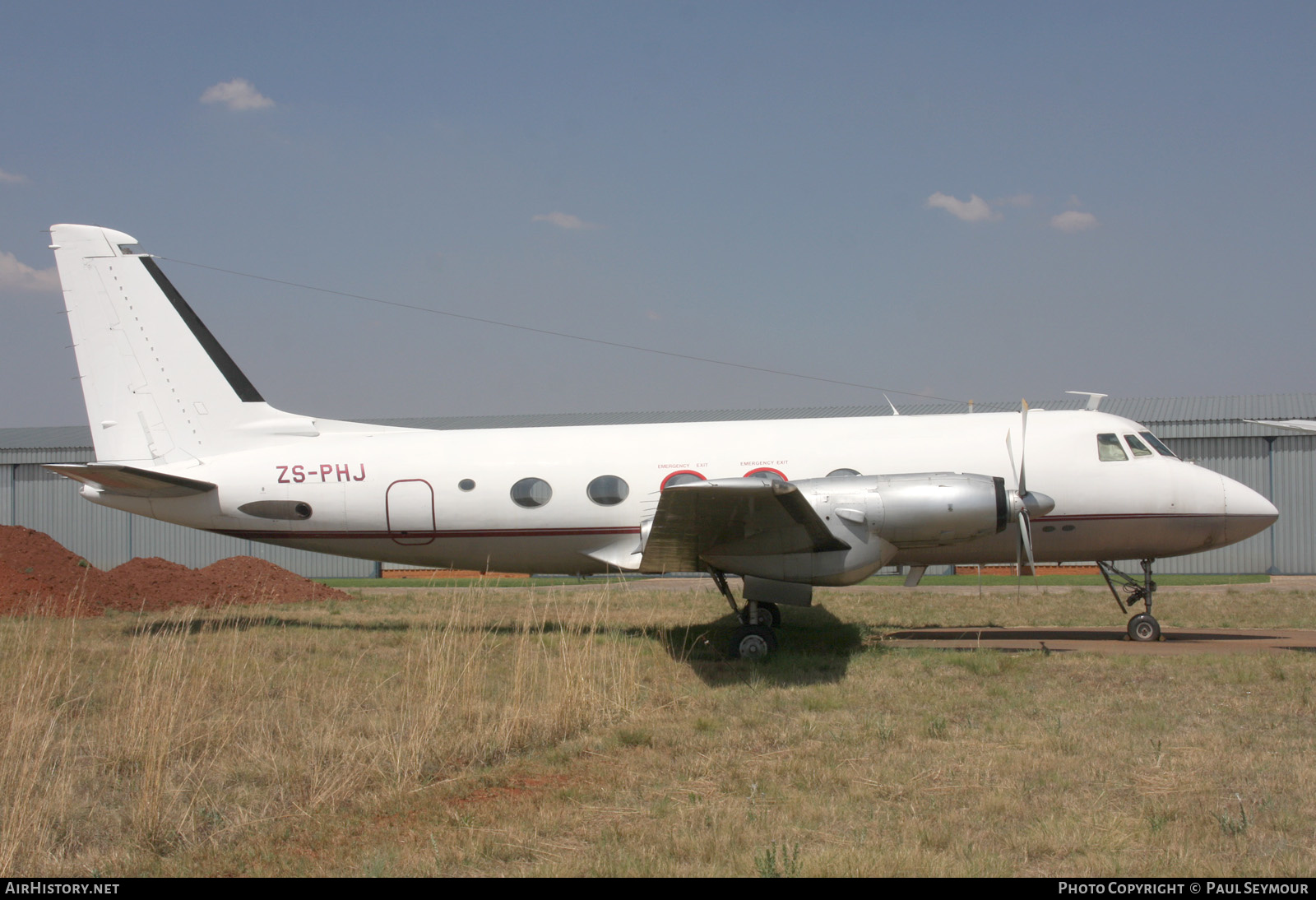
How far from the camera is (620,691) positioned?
28.1ft

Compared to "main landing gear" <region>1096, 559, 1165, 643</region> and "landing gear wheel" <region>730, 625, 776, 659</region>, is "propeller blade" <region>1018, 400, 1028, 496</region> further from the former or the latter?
"landing gear wheel" <region>730, 625, 776, 659</region>

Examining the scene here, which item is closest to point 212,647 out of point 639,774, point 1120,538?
point 639,774

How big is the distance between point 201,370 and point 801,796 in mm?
11855

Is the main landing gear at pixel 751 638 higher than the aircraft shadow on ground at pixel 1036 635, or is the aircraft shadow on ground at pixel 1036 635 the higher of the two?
the main landing gear at pixel 751 638

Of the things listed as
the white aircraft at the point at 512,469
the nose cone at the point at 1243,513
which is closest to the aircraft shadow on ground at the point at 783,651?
the white aircraft at the point at 512,469

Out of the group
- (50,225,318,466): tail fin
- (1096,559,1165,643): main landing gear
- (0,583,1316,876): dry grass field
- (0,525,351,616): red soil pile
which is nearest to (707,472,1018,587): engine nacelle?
(0,583,1316,876): dry grass field

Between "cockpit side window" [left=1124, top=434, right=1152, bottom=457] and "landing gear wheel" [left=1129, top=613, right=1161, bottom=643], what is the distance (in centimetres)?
227

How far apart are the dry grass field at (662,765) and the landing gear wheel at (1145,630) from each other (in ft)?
5.74

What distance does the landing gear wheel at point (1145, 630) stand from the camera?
41.6 feet

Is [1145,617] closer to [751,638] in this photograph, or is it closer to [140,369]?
[751,638]

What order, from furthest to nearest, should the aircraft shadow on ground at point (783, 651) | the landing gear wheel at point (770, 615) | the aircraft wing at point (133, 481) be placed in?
the landing gear wheel at point (770, 615) < the aircraft wing at point (133, 481) < the aircraft shadow on ground at point (783, 651)

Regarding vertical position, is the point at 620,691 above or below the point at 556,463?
below

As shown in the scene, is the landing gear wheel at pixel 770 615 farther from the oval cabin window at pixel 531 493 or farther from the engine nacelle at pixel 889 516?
the oval cabin window at pixel 531 493
